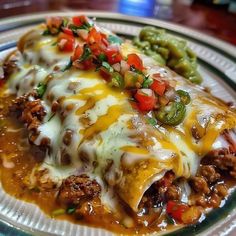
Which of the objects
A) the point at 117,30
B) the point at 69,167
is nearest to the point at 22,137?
the point at 69,167

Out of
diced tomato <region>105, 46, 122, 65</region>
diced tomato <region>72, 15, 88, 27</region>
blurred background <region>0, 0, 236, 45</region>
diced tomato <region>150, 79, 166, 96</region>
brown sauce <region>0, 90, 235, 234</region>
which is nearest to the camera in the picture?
brown sauce <region>0, 90, 235, 234</region>

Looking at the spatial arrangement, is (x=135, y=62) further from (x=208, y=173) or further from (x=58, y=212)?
(x=58, y=212)

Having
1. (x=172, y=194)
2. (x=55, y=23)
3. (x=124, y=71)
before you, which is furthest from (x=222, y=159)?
(x=55, y=23)

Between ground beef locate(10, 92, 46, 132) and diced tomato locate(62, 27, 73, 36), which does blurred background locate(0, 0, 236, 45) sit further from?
ground beef locate(10, 92, 46, 132)

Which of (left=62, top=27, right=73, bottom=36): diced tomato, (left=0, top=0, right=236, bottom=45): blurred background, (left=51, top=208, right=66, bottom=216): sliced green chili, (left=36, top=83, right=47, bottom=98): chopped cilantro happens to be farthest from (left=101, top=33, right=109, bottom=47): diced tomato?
(left=0, top=0, right=236, bottom=45): blurred background

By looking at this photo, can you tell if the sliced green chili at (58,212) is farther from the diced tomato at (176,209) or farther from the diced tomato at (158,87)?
the diced tomato at (158,87)

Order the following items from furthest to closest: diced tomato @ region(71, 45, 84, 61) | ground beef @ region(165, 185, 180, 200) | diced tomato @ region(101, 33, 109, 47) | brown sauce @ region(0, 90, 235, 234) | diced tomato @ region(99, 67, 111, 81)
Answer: diced tomato @ region(101, 33, 109, 47) < diced tomato @ region(71, 45, 84, 61) < diced tomato @ region(99, 67, 111, 81) < ground beef @ region(165, 185, 180, 200) < brown sauce @ region(0, 90, 235, 234)
